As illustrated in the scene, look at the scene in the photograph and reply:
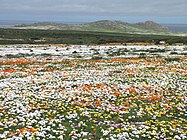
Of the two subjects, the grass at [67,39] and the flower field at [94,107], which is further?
the grass at [67,39]

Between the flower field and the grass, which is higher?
the grass

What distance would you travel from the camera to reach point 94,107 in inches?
554

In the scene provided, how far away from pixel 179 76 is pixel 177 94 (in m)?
6.07

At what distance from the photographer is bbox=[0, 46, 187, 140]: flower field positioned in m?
10.9

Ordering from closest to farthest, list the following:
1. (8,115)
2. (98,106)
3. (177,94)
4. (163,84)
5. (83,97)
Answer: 1. (8,115)
2. (98,106)
3. (83,97)
4. (177,94)
5. (163,84)

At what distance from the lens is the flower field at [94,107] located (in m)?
10.9

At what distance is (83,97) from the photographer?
15734 millimetres

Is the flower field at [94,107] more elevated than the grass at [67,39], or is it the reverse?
the grass at [67,39]

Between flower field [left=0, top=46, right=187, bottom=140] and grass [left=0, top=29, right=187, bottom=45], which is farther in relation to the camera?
grass [left=0, top=29, right=187, bottom=45]

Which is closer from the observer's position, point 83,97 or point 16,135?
point 16,135

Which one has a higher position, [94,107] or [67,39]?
[67,39]

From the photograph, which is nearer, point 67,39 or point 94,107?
point 94,107

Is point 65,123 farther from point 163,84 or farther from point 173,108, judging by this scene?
point 163,84

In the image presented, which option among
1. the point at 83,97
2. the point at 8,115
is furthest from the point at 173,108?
the point at 8,115
